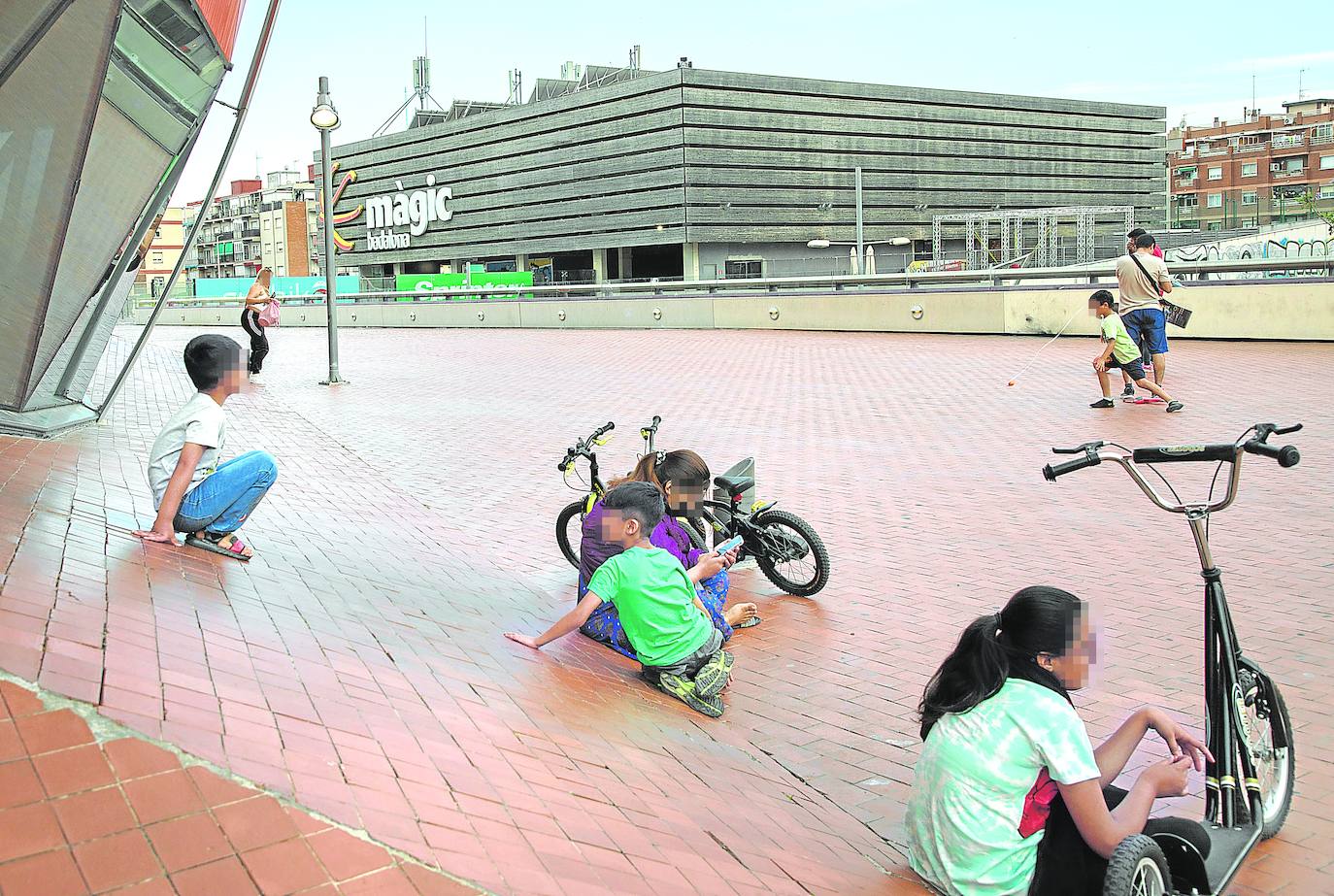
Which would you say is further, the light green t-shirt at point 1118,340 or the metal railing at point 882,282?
the metal railing at point 882,282

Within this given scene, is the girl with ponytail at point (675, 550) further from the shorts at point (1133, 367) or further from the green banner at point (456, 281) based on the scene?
the green banner at point (456, 281)

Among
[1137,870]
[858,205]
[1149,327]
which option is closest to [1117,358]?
[1149,327]

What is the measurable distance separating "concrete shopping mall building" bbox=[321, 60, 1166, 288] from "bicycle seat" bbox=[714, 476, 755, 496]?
191ft

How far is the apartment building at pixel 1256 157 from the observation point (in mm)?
104750

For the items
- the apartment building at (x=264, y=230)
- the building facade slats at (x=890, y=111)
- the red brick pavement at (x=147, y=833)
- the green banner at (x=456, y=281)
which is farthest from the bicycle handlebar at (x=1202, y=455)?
the apartment building at (x=264, y=230)

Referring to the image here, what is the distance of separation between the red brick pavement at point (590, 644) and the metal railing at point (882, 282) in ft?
20.7

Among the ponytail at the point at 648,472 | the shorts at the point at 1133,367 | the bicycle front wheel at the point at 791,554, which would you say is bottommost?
the bicycle front wheel at the point at 791,554

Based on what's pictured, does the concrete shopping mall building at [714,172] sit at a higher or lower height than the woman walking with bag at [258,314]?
higher

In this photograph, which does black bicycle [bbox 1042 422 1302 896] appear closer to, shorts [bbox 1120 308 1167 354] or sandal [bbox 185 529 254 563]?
sandal [bbox 185 529 254 563]

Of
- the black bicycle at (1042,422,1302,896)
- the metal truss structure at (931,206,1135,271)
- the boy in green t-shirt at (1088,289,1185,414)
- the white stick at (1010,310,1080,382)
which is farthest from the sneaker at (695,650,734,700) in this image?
the metal truss structure at (931,206,1135,271)

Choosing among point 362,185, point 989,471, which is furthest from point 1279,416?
point 362,185

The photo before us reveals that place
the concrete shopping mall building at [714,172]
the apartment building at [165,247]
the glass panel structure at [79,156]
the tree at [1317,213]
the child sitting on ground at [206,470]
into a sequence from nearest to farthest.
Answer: the child sitting on ground at [206,470] < the glass panel structure at [79,156] < the apartment building at [165,247] < the tree at [1317,213] < the concrete shopping mall building at [714,172]

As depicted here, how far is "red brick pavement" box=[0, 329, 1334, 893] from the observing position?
3219mm

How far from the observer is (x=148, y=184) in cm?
994
